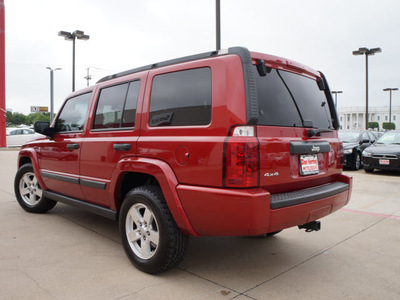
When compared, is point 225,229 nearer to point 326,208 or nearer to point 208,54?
point 326,208

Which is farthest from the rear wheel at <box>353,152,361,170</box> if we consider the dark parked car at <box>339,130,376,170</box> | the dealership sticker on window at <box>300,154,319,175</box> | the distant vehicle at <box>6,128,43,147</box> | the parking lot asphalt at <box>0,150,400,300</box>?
the distant vehicle at <box>6,128,43,147</box>

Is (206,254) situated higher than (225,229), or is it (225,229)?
(225,229)

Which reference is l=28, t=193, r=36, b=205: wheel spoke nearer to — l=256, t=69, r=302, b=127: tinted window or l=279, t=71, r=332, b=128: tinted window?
l=256, t=69, r=302, b=127: tinted window

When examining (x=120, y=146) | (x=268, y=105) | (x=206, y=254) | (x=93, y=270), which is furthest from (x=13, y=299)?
(x=268, y=105)

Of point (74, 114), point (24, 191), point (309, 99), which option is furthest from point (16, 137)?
point (309, 99)

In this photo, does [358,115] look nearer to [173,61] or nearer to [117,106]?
[117,106]

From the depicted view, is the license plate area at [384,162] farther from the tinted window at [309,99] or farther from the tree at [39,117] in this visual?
the tree at [39,117]

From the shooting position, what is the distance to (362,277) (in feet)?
9.79

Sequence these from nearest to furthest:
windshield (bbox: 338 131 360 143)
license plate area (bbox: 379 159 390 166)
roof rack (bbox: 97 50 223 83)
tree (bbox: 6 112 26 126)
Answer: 1. roof rack (bbox: 97 50 223 83)
2. license plate area (bbox: 379 159 390 166)
3. windshield (bbox: 338 131 360 143)
4. tree (bbox: 6 112 26 126)

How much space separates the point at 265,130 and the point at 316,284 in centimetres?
138

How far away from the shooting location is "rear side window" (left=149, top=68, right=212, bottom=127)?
2.71 m

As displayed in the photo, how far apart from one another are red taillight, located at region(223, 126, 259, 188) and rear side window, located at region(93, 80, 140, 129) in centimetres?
122

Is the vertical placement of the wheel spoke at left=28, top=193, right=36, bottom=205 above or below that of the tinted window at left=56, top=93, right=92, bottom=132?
below

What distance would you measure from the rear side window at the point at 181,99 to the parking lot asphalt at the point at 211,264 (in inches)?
53.5
